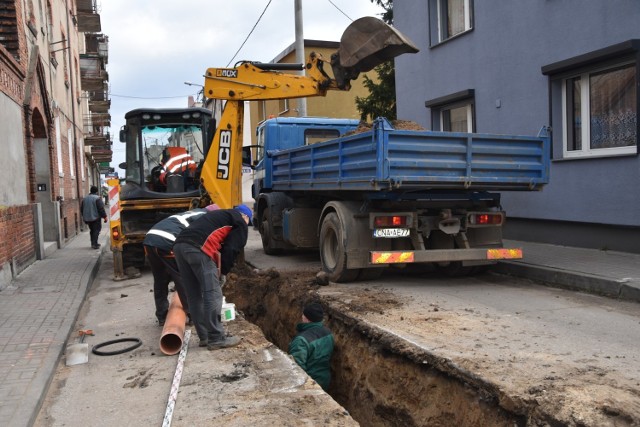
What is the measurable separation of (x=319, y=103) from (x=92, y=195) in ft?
41.7

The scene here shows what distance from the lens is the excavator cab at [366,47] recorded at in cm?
751

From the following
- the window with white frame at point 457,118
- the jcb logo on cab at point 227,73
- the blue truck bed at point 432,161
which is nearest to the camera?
the blue truck bed at point 432,161

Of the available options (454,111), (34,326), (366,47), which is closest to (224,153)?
(366,47)

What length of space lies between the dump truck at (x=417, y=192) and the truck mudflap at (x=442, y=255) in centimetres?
1

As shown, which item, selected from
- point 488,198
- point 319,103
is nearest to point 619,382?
point 488,198

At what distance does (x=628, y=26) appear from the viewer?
8578 mm

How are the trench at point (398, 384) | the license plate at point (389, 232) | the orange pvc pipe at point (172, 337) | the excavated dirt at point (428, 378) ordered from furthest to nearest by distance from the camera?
the license plate at point (389, 232), the orange pvc pipe at point (172, 337), the trench at point (398, 384), the excavated dirt at point (428, 378)

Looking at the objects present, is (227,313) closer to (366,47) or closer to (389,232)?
(389,232)

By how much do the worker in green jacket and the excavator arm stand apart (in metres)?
Result: 3.86

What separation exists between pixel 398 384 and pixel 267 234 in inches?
272

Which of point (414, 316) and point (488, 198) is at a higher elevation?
point (488, 198)

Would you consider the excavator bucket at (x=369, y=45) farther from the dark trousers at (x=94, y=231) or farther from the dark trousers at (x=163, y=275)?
the dark trousers at (x=94, y=231)

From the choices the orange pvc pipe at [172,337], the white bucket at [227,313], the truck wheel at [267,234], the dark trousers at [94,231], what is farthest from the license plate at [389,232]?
the dark trousers at [94,231]

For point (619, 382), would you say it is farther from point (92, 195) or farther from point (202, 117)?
point (92, 195)
